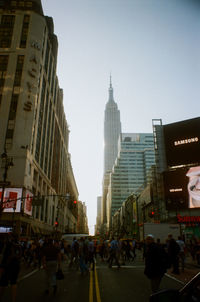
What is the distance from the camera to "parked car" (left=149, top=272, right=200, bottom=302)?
270 centimetres

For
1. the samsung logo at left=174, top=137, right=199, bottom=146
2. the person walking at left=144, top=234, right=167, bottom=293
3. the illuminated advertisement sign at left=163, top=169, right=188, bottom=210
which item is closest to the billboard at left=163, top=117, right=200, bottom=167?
the samsung logo at left=174, top=137, right=199, bottom=146

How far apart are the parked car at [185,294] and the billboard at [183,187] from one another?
36795 mm

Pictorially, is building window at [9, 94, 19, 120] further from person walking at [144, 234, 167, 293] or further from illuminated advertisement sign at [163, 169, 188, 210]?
person walking at [144, 234, 167, 293]

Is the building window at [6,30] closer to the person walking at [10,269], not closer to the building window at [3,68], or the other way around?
the building window at [3,68]

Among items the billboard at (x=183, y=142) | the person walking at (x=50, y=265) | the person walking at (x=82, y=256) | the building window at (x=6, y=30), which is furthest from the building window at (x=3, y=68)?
the person walking at (x=50, y=265)

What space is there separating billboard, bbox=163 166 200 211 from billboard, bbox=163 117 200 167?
1.91m

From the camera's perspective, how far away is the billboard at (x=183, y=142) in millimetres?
40094

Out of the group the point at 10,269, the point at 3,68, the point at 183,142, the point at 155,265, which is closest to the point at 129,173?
the point at 183,142

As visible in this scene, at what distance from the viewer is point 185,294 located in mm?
2809

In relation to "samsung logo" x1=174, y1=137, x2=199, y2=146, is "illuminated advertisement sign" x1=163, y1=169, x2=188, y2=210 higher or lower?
lower

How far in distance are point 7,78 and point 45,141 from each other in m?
16.7

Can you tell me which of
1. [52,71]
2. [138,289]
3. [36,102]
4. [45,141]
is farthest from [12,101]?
[138,289]

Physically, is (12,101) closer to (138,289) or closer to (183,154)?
(183,154)

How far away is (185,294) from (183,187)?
39508 mm
